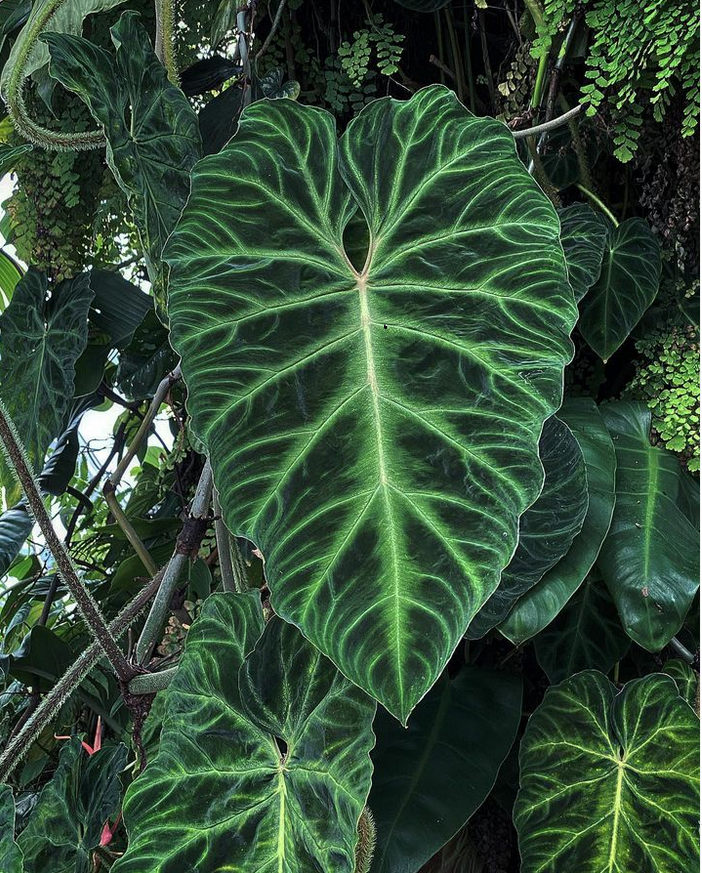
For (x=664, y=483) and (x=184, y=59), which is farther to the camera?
(x=184, y=59)

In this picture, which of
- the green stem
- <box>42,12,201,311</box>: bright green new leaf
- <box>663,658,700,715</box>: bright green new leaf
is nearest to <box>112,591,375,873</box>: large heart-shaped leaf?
<box>42,12,201,311</box>: bright green new leaf

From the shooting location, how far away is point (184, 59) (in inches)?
49.1

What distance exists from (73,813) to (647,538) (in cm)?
68

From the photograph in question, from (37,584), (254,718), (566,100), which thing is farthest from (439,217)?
(37,584)

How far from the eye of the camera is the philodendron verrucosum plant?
0.62 meters

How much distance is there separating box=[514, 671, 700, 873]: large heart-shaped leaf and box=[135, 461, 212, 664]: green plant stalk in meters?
0.42

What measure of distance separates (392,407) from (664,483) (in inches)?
19.3

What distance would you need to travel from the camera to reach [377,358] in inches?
26.3

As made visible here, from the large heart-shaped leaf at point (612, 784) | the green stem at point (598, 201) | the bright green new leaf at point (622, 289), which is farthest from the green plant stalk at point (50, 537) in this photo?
the green stem at point (598, 201)

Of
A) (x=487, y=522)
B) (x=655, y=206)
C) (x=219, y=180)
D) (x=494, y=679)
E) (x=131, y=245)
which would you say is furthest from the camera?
(x=131, y=245)

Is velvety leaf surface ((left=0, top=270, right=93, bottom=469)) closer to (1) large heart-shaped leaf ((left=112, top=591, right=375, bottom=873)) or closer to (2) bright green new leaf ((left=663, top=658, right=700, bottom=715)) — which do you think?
(1) large heart-shaped leaf ((left=112, top=591, right=375, bottom=873))

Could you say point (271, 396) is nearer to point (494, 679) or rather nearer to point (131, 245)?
point (494, 679)

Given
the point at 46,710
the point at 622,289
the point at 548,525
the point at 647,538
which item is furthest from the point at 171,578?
the point at 622,289

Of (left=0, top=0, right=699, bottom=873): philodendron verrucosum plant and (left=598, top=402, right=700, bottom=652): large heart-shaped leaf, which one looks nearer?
(left=0, top=0, right=699, bottom=873): philodendron verrucosum plant
